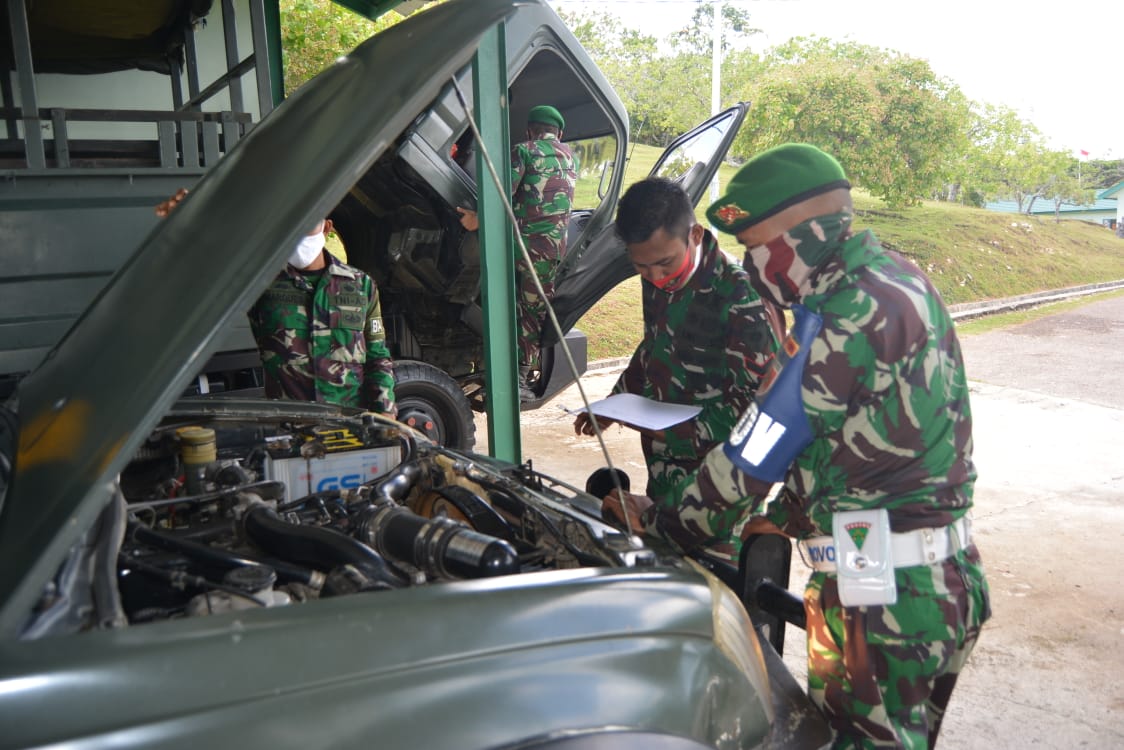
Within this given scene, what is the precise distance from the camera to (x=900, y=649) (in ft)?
6.01

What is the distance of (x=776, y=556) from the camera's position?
213 centimetres

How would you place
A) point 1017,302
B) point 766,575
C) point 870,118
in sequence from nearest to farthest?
point 766,575 < point 1017,302 < point 870,118

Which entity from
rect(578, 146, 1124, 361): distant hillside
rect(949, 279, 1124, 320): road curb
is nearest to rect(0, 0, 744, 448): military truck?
rect(578, 146, 1124, 361): distant hillside

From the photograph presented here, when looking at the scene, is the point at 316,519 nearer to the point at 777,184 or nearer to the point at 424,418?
the point at 777,184

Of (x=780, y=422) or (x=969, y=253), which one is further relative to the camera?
(x=969, y=253)

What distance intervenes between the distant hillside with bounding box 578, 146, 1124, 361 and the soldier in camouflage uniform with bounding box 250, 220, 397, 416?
8.02 m

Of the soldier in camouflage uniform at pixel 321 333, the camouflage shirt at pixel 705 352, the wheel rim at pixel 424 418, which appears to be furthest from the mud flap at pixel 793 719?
the wheel rim at pixel 424 418

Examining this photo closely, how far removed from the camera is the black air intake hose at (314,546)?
1.77m

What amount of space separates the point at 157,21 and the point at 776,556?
497 cm

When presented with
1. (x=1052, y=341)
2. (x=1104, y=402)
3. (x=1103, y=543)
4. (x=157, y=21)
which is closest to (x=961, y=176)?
(x=1052, y=341)

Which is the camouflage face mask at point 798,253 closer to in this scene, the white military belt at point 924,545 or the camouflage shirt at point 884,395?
the camouflage shirt at point 884,395

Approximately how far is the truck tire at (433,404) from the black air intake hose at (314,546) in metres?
3.19

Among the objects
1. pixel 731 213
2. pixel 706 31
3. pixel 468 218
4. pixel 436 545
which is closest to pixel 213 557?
pixel 436 545

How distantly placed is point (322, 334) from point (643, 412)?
168 centimetres
